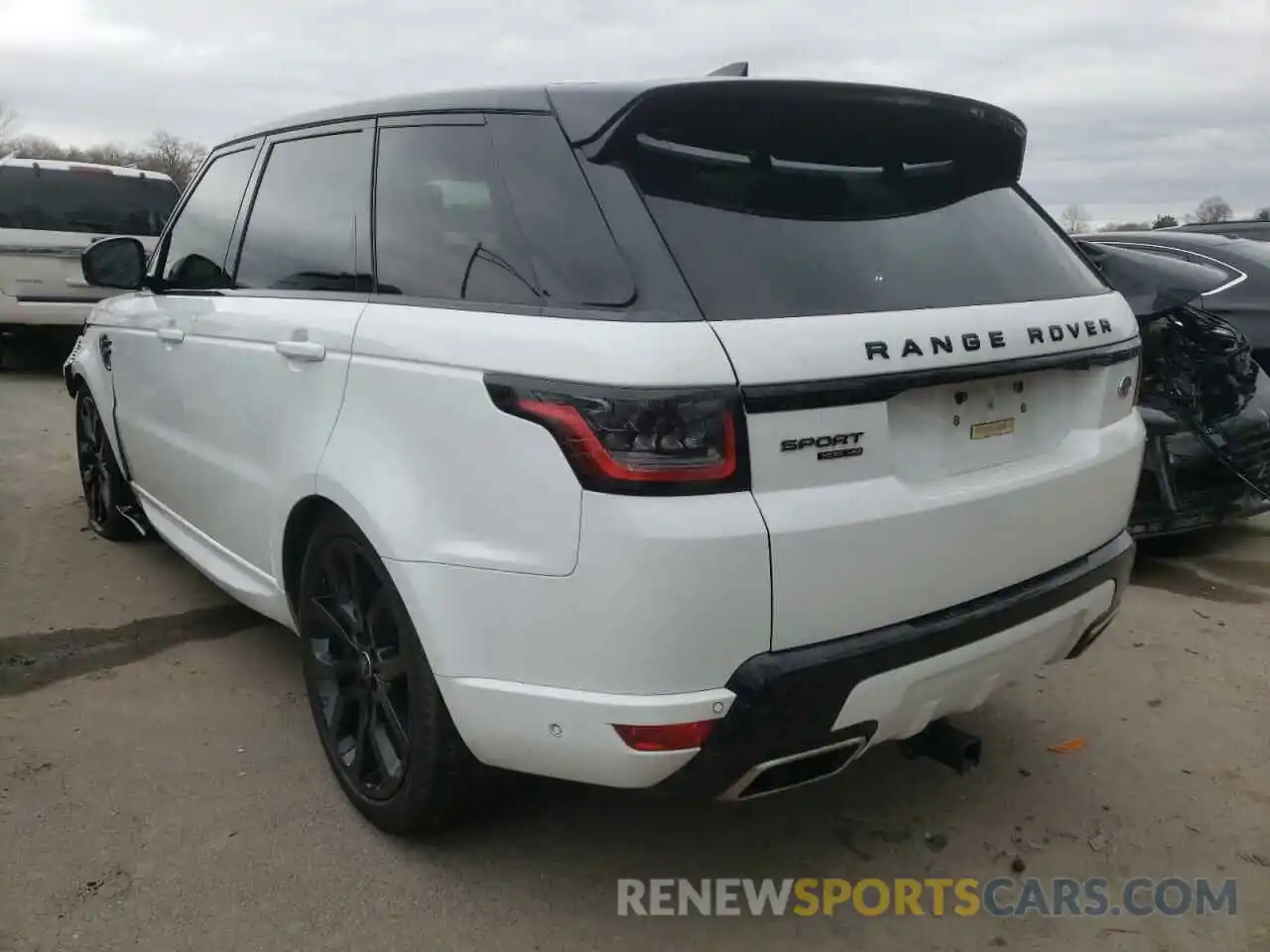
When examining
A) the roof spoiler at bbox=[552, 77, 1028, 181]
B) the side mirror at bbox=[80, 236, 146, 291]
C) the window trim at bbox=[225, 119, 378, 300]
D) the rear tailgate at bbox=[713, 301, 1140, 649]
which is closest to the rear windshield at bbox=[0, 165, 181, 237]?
the side mirror at bbox=[80, 236, 146, 291]

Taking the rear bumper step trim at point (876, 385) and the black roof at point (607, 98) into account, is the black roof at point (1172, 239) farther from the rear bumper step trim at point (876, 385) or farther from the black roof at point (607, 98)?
the rear bumper step trim at point (876, 385)

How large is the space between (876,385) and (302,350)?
151cm

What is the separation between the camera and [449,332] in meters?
2.26

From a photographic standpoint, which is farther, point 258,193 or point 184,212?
point 184,212

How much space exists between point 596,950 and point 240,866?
0.93 metres

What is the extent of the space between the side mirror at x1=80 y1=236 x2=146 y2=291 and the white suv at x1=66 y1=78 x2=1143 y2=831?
5.23 feet

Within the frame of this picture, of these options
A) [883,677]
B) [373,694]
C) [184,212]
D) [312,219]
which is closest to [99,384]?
[184,212]

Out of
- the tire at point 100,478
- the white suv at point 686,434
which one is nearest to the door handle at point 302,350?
the white suv at point 686,434

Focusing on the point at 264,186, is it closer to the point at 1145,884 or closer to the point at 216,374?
the point at 216,374

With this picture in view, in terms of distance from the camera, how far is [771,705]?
1.99m

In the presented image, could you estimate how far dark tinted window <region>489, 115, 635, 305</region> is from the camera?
206 centimetres

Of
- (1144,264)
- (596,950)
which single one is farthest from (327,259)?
(1144,264)

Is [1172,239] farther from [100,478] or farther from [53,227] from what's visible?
[53,227]

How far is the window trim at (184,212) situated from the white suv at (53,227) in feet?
18.7
